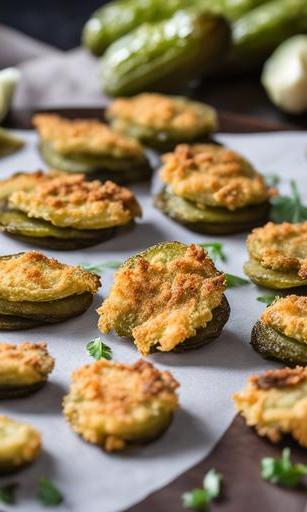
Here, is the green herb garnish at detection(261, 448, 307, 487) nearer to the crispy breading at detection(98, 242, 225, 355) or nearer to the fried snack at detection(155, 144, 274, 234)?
the crispy breading at detection(98, 242, 225, 355)

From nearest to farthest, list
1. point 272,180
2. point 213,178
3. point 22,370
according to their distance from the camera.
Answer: point 22,370 → point 213,178 → point 272,180

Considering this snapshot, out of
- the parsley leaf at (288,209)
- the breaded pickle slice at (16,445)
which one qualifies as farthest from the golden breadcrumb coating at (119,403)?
the parsley leaf at (288,209)

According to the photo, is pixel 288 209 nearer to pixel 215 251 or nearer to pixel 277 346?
pixel 215 251

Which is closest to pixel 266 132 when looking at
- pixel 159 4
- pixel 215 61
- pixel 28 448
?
pixel 215 61

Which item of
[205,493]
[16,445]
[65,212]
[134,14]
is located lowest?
[205,493]

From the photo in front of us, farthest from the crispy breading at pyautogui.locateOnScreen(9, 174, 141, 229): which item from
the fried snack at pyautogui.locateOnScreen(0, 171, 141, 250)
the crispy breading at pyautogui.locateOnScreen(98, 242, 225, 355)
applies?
the crispy breading at pyautogui.locateOnScreen(98, 242, 225, 355)

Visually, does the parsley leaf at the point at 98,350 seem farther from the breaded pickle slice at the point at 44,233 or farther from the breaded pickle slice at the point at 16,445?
the breaded pickle slice at the point at 44,233

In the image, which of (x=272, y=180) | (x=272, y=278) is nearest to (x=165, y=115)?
(x=272, y=180)
